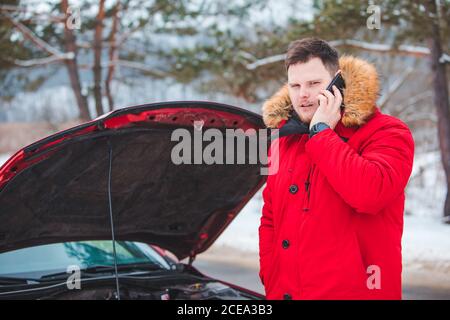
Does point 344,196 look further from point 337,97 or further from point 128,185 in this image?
point 128,185

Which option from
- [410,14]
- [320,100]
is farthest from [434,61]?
[320,100]

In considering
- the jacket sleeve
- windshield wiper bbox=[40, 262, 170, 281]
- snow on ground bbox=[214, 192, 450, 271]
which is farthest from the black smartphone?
snow on ground bbox=[214, 192, 450, 271]

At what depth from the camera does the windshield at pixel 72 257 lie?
378 cm

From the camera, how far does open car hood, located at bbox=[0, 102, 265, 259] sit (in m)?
2.99

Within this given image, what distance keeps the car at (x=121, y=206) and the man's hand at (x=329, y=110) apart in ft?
2.83

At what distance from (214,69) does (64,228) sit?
9.18 m

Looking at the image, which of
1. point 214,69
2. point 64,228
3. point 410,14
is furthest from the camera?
point 214,69

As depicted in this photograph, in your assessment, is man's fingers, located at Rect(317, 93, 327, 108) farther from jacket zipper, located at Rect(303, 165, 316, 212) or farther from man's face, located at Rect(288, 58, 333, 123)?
jacket zipper, located at Rect(303, 165, 316, 212)

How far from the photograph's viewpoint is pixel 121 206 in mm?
3875

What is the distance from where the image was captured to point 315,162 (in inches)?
90.7

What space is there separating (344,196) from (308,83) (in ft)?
2.10

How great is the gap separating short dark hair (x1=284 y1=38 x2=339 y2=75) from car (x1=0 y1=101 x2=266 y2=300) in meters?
0.69

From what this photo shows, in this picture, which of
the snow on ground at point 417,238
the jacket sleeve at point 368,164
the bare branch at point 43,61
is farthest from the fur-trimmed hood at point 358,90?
the bare branch at point 43,61
